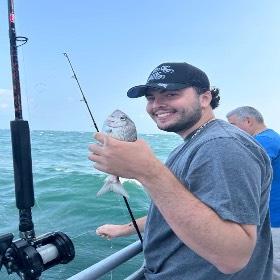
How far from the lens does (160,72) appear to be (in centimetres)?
208

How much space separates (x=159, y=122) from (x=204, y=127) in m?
0.27

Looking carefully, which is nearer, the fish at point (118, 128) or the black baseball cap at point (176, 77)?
the fish at point (118, 128)

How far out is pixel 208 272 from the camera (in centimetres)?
176

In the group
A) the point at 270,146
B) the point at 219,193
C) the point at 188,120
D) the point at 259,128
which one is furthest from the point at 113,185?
the point at 259,128

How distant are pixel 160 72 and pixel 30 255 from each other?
4.07ft

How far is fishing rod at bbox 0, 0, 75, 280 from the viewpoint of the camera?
2.06 m

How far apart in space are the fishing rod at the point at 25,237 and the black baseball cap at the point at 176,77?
0.91 metres

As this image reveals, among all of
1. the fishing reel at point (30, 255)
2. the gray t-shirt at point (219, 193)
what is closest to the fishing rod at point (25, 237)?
the fishing reel at point (30, 255)

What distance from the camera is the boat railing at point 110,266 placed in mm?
2317

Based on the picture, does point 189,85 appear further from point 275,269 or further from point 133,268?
point 133,268

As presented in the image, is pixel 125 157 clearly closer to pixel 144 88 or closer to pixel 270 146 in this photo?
pixel 144 88

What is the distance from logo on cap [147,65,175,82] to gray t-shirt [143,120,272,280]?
1.26ft

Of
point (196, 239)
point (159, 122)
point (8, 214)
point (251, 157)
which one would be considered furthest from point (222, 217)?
point (8, 214)

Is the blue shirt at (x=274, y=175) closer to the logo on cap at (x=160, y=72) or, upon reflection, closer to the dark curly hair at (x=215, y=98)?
the dark curly hair at (x=215, y=98)
